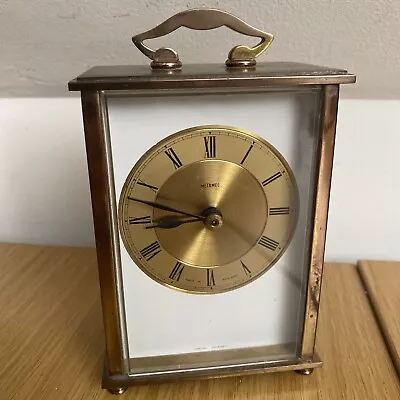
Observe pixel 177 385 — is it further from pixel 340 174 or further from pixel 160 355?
pixel 340 174

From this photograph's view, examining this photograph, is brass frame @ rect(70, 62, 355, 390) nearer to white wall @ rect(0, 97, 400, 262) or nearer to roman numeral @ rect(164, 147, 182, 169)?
roman numeral @ rect(164, 147, 182, 169)

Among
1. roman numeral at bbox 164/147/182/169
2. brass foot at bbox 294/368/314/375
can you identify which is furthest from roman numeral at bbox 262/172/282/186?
brass foot at bbox 294/368/314/375

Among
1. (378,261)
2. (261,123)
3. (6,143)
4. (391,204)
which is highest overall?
(261,123)

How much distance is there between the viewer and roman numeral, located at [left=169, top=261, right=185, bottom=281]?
0.71 m

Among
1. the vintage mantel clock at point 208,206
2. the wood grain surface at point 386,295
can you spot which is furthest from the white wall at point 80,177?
the vintage mantel clock at point 208,206

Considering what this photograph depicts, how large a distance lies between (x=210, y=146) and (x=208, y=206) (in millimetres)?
74

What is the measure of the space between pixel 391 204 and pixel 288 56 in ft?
1.33

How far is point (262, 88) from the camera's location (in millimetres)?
629

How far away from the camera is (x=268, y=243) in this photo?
2.34ft

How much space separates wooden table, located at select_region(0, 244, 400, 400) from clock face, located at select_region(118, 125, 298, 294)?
0.16 meters

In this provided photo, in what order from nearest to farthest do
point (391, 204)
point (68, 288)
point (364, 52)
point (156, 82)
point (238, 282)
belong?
point (156, 82) < point (238, 282) < point (364, 52) < point (68, 288) < point (391, 204)

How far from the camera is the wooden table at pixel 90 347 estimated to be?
2.46 feet

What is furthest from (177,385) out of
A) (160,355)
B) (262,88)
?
(262,88)

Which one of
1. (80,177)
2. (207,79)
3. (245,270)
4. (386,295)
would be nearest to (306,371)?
(245,270)
